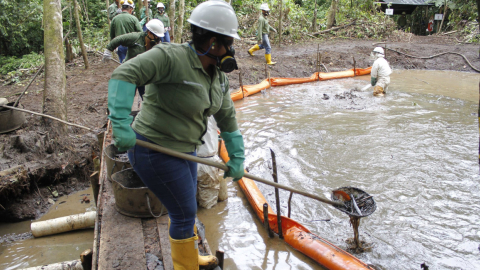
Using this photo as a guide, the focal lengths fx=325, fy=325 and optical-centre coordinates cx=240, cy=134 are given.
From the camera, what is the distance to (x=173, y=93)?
1.90 m

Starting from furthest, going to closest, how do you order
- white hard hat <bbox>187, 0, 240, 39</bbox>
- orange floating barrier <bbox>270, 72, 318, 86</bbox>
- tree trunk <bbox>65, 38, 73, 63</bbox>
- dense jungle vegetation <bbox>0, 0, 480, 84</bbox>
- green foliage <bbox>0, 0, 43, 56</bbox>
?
dense jungle vegetation <bbox>0, 0, 480, 84</bbox>, green foliage <bbox>0, 0, 43, 56</bbox>, tree trunk <bbox>65, 38, 73, 63</bbox>, orange floating barrier <bbox>270, 72, 318, 86</bbox>, white hard hat <bbox>187, 0, 240, 39</bbox>

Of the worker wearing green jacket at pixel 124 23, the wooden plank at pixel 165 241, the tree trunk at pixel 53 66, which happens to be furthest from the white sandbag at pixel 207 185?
the worker wearing green jacket at pixel 124 23

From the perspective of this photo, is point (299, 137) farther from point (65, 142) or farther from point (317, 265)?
point (65, 142)

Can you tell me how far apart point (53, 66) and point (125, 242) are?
417 centimetres

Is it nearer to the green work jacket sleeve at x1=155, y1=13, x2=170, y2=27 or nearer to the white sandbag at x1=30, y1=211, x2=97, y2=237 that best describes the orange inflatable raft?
the white sandbag at x1=30, y1=211, x2=97, y2=237

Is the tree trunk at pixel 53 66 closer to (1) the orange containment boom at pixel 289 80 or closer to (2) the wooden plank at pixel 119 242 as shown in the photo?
(2) the wooden plank at pixel 119 242

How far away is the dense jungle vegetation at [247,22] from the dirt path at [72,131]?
221cm

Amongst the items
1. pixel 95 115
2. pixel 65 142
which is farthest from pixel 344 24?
pixel 65 142

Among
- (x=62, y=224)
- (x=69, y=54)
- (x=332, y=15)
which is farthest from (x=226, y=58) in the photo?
(x=332, y=15)

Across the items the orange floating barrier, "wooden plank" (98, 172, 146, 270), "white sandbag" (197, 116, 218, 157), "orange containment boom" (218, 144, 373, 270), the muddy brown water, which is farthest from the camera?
the orange floating barrier

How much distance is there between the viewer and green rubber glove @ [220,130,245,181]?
7.79 feet

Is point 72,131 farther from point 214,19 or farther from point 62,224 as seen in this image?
point 214,19

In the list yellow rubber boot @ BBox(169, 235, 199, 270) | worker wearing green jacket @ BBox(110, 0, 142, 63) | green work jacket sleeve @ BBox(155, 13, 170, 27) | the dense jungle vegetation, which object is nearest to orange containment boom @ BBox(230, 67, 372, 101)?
green work jacket sleeve @ BBox(155, 13, 170, 27)

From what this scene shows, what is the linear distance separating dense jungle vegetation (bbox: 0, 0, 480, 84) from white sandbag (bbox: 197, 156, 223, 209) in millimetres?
9074
